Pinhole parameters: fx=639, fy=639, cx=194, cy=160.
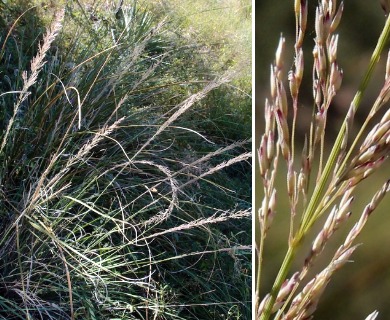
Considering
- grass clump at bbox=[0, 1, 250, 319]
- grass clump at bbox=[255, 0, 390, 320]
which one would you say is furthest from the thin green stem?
A: grass clump at bbox=[0, 1, 250, 319]

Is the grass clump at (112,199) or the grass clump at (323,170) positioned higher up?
the grass clump at (323,170)

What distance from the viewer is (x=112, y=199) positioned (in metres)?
1.95

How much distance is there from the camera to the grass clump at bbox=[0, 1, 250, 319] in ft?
5.35

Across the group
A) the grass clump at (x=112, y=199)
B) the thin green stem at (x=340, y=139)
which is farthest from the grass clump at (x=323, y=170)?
the grass clump at (x=112, y=199)

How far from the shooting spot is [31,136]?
198cm

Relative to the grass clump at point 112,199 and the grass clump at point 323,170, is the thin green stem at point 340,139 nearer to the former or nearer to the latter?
the grass clump at point 323,170

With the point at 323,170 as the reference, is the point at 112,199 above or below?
below

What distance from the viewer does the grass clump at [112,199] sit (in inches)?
64.2

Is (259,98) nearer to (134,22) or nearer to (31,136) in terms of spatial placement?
(31,136)

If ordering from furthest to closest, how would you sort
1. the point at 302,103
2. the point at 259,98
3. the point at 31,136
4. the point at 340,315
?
the point at 31,136, the point at 259,98, the point at 302,103, the point at 340,315

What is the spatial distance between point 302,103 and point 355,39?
97 millimetres

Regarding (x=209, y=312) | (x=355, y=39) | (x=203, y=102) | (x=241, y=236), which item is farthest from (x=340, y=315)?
(x=203, y=102)

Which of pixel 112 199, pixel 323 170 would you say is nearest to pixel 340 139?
pixel 323 170

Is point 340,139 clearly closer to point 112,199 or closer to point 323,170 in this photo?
point 323,170
